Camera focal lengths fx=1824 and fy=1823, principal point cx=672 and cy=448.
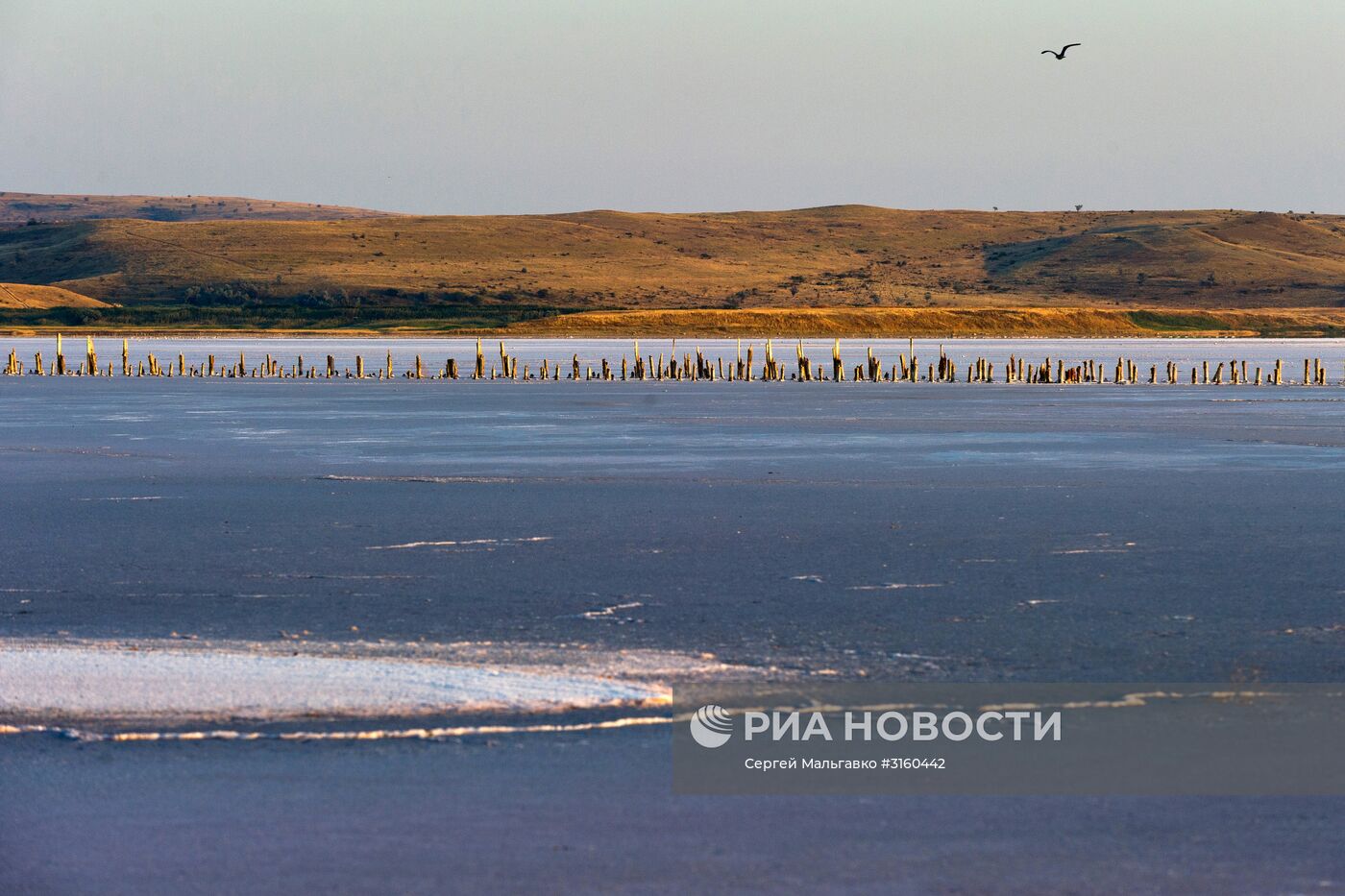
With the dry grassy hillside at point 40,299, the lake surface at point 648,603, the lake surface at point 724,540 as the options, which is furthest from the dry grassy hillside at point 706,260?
the lake surface at point 648,603

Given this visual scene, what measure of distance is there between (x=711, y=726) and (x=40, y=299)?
12789 cm

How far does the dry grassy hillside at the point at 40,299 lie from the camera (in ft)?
408

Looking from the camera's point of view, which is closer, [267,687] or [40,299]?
[267,687]

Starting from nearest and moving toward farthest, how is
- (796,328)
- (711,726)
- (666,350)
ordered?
(711,726) < (666,350) < (796,328)

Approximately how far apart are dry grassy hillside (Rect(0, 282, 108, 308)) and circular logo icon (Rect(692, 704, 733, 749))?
404 feet

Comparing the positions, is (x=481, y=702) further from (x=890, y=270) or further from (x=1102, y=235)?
(x=1102, y=235)

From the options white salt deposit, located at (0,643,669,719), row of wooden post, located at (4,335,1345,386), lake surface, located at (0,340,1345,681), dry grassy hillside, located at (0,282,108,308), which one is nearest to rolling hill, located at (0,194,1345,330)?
dry grassy hillside, located at (0,282,108,308)

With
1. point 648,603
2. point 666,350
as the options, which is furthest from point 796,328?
point 648,603


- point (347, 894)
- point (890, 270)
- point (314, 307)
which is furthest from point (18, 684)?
point (890, 270)

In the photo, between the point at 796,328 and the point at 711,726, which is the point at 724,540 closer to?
the point at 711,726

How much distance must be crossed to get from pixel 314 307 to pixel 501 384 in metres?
79.9

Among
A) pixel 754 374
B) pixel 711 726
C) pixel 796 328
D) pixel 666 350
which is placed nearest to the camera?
pixel 711 726

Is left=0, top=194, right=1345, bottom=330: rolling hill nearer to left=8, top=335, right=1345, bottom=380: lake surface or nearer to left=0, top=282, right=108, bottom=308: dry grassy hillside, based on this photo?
left=0, top=282, right=108, bottom=308: dry grassy hillside

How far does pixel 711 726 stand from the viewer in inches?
322
